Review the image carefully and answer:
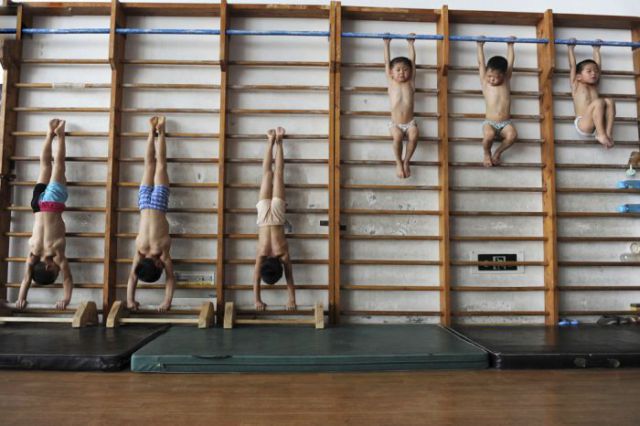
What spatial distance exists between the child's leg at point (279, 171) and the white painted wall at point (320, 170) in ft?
0.69

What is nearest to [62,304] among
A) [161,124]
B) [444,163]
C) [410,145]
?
[161,124]

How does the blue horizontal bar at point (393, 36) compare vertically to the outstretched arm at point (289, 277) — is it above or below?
above

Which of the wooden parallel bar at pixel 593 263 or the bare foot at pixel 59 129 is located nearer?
the bare foot at pixel 59 129

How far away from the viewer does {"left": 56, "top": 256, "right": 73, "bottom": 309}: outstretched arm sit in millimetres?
3791

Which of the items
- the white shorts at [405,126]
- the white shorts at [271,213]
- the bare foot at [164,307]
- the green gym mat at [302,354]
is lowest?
the green gym mat at [302,354]

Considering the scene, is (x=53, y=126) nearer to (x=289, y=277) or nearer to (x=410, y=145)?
(x=289, y=277)

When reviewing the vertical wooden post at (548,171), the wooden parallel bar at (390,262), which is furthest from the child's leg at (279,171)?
the vertical wooden post at (548,171)

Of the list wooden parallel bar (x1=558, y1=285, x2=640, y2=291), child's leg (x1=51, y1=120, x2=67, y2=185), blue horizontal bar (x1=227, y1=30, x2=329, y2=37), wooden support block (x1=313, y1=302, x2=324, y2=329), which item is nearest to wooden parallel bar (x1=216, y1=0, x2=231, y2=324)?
blue horizontal bar (x1=227, y1=30, x2=329, y2=37)

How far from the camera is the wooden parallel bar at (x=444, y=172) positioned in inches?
159

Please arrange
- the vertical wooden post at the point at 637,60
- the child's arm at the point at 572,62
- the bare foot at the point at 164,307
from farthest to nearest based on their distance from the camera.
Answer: the vertical wooden post at the point at 637,60 < the child's arm at the point at 572,62 < the bare foot at the point at 164,307

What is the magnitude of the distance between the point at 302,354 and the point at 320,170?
1.93 meters

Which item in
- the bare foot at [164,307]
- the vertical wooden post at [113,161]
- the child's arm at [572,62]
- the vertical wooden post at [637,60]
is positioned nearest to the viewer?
the bare foot at [164,307]

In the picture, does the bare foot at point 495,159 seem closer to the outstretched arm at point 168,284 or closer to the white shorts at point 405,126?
the white shorts at point 405,126

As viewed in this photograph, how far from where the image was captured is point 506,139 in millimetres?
4047
